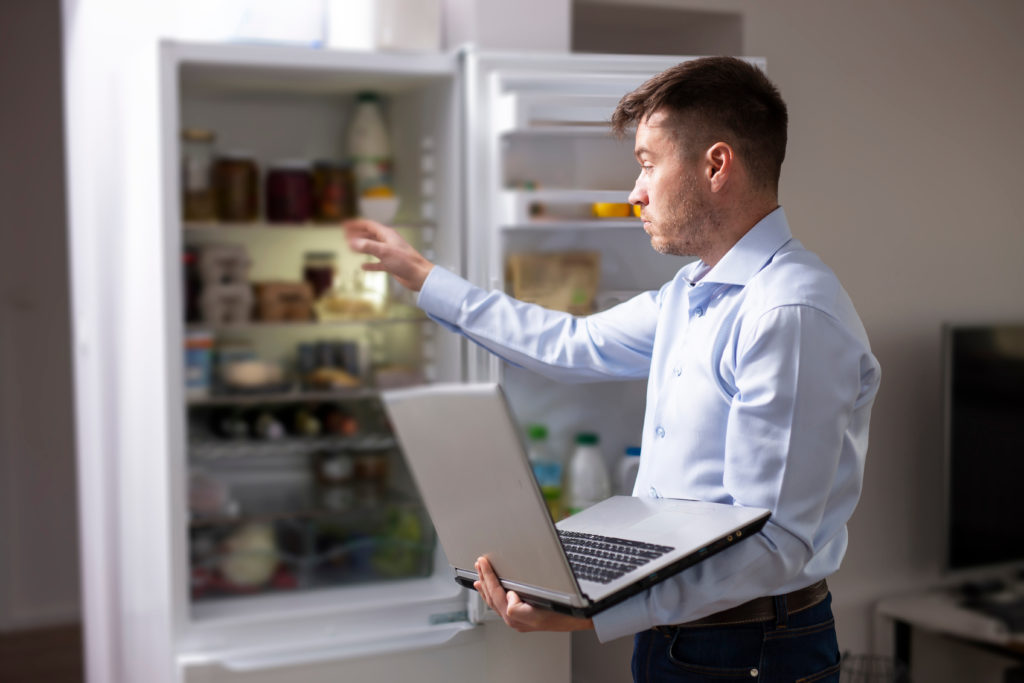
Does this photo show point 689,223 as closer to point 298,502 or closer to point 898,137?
point 298,502

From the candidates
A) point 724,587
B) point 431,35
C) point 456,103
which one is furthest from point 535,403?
point 724,587

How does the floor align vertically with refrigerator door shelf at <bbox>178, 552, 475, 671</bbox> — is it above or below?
below

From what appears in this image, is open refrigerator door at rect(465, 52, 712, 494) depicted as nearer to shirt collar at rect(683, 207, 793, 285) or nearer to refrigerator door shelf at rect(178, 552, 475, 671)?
refrigerator door shelf at rect(178, 552, 475, 671)

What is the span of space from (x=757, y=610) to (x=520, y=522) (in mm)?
357

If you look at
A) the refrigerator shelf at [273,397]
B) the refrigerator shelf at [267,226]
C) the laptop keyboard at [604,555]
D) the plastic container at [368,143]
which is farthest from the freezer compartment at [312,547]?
the laptop keyboard at [604,555]

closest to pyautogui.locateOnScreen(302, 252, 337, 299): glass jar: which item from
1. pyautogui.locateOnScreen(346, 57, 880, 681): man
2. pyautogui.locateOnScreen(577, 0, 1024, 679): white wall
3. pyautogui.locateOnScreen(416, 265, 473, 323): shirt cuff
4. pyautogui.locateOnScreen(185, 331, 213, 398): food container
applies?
pyautogui.locateOnScreen(185, 331, 213, 398): food container

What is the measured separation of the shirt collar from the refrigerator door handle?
2.79ft

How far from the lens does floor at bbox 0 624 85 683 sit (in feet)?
10.2

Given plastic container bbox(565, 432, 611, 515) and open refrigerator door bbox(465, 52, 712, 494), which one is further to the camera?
plastic container bbox(565, 432, 611, 515)

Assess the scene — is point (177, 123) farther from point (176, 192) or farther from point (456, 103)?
point (456, 103)

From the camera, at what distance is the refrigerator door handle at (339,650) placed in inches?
65.6

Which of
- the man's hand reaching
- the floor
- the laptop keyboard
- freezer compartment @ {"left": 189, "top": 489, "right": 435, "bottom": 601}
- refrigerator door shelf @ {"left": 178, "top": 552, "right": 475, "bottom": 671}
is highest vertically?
the man's hand reaching

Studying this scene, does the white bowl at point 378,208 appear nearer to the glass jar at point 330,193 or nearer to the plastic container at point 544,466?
the glass jar at point 330,193

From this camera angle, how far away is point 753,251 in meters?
1.21
